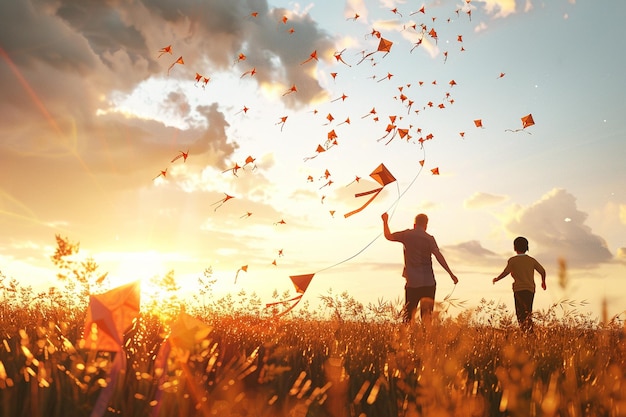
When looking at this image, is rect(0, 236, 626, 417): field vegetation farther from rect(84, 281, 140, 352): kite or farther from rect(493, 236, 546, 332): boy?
rect(493, 236, 546, 332): boy

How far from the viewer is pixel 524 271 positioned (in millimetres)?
10492

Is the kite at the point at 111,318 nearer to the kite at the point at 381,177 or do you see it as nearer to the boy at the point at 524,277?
the kite at the point at 381,177

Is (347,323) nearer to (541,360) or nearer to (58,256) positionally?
(541,360)

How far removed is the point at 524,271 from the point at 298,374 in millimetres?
8072

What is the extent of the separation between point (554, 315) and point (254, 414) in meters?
5.84

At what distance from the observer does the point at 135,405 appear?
2.50 meters

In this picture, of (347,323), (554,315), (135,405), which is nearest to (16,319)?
(347,323)

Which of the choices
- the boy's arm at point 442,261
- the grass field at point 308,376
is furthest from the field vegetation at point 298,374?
the boy's arm at point 442,261

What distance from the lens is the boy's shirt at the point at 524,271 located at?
10.5 metres

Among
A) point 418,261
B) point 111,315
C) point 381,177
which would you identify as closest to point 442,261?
point 418,261

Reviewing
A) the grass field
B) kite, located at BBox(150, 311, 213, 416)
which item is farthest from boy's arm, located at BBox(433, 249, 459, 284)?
kite, located at BBox(150, 311, 213, 416)

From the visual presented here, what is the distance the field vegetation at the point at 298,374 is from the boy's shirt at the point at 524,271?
404 cm

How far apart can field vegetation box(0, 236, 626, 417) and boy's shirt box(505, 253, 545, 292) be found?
404cm

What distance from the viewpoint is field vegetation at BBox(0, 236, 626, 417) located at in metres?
2.44
